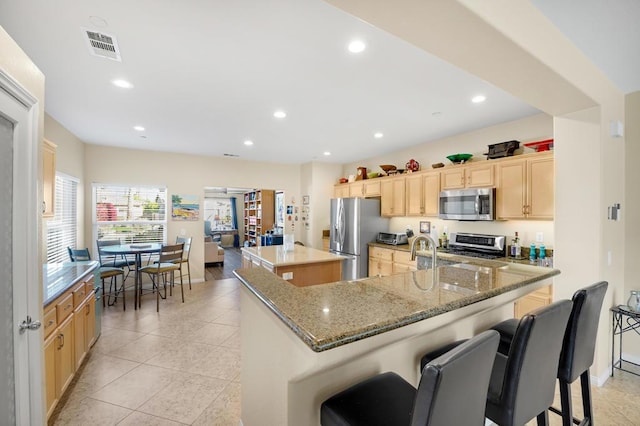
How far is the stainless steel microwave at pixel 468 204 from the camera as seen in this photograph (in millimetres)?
3555

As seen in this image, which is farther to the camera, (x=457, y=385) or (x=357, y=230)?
(x=357, y=230)

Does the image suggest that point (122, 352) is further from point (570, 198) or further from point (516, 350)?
point (570, 198)

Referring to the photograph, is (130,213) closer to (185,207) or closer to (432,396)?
(185,207)

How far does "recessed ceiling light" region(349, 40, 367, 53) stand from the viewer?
1.94 meters

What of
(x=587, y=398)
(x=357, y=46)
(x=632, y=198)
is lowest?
(x=587, y=398)

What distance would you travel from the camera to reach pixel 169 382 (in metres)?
2.39

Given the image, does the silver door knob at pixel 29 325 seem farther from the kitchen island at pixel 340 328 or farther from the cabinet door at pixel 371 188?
the cabinet door at pixel 371 188

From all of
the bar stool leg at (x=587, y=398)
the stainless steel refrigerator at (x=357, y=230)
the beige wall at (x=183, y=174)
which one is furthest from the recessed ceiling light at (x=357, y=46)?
the beige wall at (x=183, y=174)

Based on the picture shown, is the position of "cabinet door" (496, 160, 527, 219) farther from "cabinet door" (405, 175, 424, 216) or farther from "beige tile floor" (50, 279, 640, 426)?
"beige tile floor" (50, 279, 640, 426)

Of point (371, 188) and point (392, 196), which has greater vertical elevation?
point (371, 188)

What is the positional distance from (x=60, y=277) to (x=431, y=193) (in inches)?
179

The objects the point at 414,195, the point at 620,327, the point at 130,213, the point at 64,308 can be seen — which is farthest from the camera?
the point at 130,213

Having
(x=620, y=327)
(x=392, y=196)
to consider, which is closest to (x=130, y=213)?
(x=392, y=196)

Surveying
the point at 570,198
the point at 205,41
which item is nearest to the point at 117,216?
the point at 205,41
